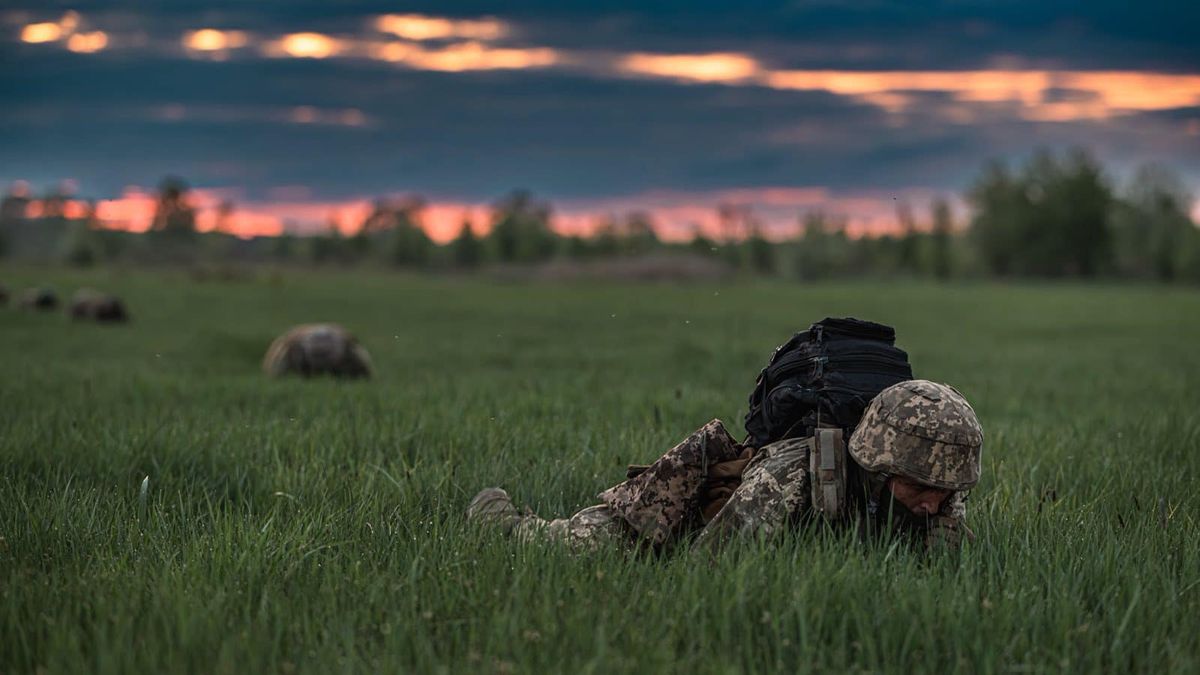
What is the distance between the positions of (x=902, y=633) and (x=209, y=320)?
27955 mm

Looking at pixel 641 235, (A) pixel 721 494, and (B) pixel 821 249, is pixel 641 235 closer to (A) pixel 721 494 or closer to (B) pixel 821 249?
(B) pixel 821 249

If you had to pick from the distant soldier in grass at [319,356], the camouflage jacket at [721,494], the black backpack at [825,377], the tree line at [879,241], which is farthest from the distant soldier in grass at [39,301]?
the tree line at [879,241]

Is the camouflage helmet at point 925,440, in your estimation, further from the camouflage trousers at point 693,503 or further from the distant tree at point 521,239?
the distant tree at point 521,239

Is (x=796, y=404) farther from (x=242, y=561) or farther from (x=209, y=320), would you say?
(x=209, y=320)

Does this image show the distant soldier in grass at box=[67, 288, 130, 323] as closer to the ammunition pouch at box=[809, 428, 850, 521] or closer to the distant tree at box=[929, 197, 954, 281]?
the ammunition pouch at box=[809, 428, 850, 521]

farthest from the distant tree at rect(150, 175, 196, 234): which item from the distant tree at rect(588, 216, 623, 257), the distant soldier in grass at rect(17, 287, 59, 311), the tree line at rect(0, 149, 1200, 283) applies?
the distant soldier in grass at rect(17, 287, 59, 311)

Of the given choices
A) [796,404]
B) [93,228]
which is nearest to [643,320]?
[796,404]

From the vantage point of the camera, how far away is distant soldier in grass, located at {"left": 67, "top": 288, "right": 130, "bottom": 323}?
85.6ft

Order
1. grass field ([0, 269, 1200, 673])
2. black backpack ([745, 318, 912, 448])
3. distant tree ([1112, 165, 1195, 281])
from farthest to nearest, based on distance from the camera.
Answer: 1. distant tree ([1112, 165, 1195, 281])
2. black backpack ([745, 318, 912, 448])
3. grass field ([0, 269, 1200, 673])

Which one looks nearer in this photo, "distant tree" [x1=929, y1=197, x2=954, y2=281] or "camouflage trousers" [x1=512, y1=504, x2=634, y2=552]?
"camouflage trousers" [x1=512, y1=504, x2=634, y2=552]

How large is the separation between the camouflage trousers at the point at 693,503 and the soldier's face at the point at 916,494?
0.41m

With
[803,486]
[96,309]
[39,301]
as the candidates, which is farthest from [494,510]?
[39,301]

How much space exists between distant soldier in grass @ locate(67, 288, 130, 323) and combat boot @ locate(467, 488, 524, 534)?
24.1m

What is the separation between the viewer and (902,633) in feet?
12.0
